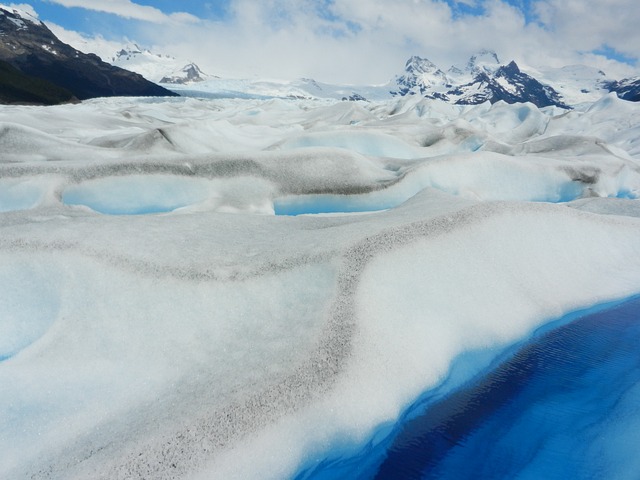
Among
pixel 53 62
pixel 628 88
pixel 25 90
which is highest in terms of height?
pixel 628 88

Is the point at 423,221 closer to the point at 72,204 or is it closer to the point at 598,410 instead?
the point at 598,410

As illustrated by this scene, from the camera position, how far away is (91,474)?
2.68 meters

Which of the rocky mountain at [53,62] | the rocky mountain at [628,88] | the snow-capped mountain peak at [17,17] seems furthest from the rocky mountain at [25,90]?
the rocky mountain at [628,88]

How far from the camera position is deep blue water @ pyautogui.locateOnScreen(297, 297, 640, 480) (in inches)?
124

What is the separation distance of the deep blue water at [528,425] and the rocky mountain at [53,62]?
311 ft

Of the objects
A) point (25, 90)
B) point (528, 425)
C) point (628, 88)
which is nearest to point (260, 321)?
point (528, 425)

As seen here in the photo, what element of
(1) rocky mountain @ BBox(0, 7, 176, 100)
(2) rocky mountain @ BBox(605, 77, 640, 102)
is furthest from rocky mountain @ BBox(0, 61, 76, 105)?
(2) rocky mountain @ BBox(605, 77, 640, 102)

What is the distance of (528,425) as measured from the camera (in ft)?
11.8

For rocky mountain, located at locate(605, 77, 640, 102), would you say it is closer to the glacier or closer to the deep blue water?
the glacier

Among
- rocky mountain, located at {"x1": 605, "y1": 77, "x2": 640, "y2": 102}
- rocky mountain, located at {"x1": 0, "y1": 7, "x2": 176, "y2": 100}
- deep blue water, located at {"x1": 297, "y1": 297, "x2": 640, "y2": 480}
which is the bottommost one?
deep blue water, located at {"x1": 297, "y1": 297, "x2": 640, "y2": 480}

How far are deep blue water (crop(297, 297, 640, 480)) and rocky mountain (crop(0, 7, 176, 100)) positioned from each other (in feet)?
311

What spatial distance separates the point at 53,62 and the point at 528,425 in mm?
107727

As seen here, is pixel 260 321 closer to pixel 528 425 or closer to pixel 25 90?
pixel 528 425

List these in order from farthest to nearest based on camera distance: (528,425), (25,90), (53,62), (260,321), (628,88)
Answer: (628,88) → (53,62) → (25,90) → (260,321) → (528,425)
